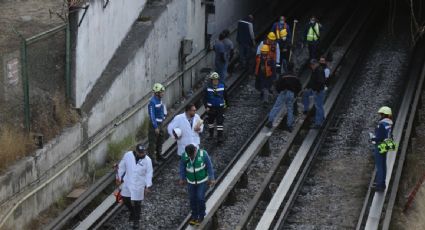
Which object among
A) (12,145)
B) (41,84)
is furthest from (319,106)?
(12,145)

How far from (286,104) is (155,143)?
3291 mm

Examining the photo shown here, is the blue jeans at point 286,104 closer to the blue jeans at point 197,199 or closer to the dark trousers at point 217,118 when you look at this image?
the dark trousers at point 217,118

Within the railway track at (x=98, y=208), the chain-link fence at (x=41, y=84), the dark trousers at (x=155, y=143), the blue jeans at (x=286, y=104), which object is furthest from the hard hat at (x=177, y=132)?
the blue jeans at (x=286, y=104)

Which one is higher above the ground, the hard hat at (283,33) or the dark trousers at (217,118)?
the hard hat at (283,33)

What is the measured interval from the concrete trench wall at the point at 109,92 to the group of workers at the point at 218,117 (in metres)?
0.95

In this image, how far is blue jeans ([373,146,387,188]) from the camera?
621 inches

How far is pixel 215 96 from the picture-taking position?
1805cm

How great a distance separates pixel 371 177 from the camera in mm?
17078

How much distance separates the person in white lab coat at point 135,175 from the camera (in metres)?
14.2

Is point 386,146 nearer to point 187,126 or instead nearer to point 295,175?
point 295,175

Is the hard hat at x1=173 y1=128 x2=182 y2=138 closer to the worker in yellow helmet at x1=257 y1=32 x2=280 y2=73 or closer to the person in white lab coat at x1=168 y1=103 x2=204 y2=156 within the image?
the person in white lab coat at x1=168 y1=103 x2=204 y2=156

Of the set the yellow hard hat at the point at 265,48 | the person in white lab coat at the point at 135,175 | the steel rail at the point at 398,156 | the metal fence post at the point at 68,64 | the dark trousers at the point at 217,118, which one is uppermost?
the metal fence post at the point at 68,64

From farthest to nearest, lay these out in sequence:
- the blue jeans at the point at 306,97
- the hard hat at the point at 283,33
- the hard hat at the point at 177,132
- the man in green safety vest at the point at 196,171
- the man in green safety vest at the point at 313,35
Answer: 1. the man in green safety vest at the point at 313,35
2. the hard hat at the point at 283,33
3. the blue jeans at the point at 306,97
4. the hard hat at the point at 177,132
5. the man in green safety vest at the point at 196,171

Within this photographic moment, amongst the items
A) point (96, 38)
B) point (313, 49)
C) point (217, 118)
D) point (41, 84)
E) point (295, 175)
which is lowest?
point (295, 175)
